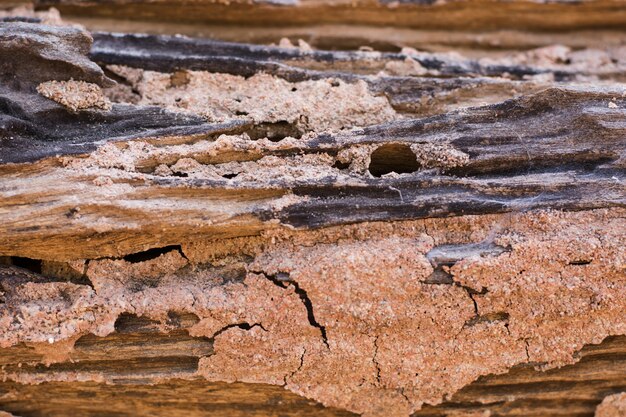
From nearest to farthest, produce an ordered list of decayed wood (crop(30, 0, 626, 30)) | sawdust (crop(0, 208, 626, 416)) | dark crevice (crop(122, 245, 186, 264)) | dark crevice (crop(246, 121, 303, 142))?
Answer: 1. sawdust (crop(0, 208, 626, 416))
2. dark crevice (crop(122, 245, 186, 264))
3. dark crevice (crop(246, 121, 303, 142))
4. decayed wood (crop(30, 0, 626, 30))

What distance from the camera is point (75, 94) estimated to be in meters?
2.15

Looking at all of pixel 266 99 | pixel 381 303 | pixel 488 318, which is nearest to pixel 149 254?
pixel 266 99

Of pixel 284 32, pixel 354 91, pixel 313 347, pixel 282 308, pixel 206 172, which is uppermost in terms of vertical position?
pixel 284 32

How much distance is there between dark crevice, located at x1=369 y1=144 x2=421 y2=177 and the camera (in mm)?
2166

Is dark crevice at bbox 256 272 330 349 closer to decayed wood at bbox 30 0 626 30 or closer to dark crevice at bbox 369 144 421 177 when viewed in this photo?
dark crevice at bbox 369 144 421 177

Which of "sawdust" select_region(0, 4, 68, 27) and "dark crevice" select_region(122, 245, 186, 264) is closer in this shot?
"dark crevice" select_region(122, 245, 186, 264)

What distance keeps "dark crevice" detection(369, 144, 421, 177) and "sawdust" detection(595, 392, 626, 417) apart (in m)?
1.07

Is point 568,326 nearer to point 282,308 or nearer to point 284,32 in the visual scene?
point 282,308

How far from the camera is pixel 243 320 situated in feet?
6.53

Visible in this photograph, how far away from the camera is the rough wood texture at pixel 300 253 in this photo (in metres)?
1.97

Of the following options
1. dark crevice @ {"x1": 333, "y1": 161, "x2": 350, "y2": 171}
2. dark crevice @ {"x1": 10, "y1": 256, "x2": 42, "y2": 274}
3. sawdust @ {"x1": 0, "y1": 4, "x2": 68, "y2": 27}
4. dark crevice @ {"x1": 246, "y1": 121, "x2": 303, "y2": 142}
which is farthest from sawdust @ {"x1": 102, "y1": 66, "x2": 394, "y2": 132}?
dark crevice @ {"x1": 10, "y1": 256, "x2": 42, "y2": 274}

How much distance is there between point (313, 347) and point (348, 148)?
70cm

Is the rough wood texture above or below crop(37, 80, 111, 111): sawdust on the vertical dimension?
below

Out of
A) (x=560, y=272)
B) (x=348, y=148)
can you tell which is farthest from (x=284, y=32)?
(x=560, y=272)
